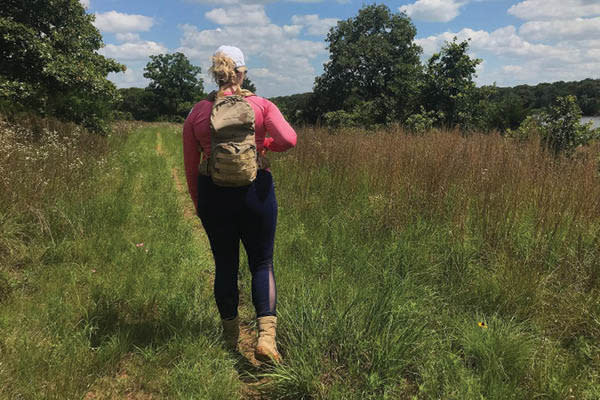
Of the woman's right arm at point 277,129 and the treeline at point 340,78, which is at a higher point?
the treeline at point 340,78

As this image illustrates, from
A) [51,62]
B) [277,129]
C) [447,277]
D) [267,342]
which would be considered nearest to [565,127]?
[447,277]

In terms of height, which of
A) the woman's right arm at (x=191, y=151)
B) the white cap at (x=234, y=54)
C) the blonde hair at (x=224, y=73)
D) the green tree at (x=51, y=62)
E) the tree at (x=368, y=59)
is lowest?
the woman's right arm at (x=191, y=151)

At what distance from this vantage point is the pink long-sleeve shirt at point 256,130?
Result: 6.47 feet

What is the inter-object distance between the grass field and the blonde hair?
1.52 meters

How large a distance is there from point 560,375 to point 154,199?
231 inches

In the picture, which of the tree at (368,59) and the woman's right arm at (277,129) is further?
the tree at (368,59)

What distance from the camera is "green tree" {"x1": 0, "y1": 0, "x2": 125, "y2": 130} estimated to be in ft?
26.1

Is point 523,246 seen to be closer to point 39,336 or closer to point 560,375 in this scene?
point 560,375

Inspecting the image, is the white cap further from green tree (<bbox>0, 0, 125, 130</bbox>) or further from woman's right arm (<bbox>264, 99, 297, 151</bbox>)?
green tree (<bbox>0, 0, 125, 130</bbox>)

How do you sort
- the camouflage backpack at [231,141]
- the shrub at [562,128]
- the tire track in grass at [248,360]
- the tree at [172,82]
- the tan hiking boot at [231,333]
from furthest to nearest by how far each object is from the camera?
the tree at [172,82]
the shrub at [562,128]
the tan hiking boot at [231,333]
the tire track in grass at [248,360]
the camouflage backpack at [231,141]

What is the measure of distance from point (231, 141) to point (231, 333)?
4.45 ft

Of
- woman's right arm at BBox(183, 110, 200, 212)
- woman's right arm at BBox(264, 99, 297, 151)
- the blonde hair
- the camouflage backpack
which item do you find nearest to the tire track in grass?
woman's right arm at BBox(183, 110, 200, 212)

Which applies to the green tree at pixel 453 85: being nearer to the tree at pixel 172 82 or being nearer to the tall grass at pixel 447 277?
the tall grass at pixel 447 277

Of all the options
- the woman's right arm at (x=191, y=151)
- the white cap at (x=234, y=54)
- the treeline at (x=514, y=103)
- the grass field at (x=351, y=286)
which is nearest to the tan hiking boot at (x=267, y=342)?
the grass field at (x=351, y=286)
